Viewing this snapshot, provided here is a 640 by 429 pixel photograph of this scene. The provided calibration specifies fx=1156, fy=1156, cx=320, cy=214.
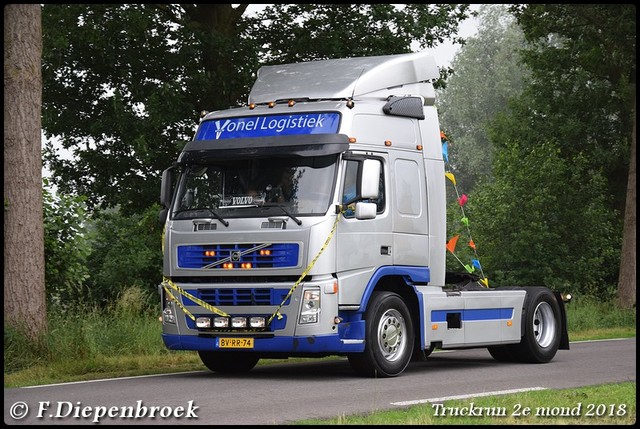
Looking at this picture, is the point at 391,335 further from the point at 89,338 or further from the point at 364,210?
the point at 89,338

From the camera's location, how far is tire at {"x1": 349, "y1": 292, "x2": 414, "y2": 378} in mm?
14445

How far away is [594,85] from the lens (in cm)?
3994

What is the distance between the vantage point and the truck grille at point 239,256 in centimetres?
1404

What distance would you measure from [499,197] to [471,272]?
18029mm

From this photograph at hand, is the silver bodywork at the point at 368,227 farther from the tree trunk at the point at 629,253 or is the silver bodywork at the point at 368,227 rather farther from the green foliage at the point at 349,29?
the tree trunk at the point at 629,253

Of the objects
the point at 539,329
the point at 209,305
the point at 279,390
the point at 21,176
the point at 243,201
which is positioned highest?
the point at 21,176

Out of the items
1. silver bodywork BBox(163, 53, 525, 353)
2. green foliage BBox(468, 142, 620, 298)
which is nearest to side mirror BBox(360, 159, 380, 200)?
silver bodywork BBox(163, 53, 525, 353)

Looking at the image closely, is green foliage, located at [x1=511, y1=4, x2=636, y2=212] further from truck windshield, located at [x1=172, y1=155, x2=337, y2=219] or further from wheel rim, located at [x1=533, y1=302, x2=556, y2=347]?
truck windshield, located at [x1=172, y1=155, x2=337, y2=219]

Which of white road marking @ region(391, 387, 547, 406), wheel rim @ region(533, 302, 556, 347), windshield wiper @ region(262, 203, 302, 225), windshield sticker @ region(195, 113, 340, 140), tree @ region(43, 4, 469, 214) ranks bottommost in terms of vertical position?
white road marking @ region(391, 387, 547, 406)

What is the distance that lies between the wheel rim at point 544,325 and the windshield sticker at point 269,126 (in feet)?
16.9

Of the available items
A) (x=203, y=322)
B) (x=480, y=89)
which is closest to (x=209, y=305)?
(x=203, y=322)

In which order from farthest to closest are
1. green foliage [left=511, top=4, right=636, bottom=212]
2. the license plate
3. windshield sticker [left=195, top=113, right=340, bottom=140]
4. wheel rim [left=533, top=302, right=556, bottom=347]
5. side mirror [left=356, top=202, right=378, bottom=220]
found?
green foliage [left=511, top=4, right=636, bottom=212] < wheel rim [left=533, top=302, right=556, bottom=347] < windshield sticker [left=195, top=113, right=340, bottom=140] < the license plate < side mirror [left=356, top=202, right=378, bottom=220]

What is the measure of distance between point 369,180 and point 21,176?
5276 millimetres

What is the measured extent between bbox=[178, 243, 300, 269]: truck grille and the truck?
0.06ft
